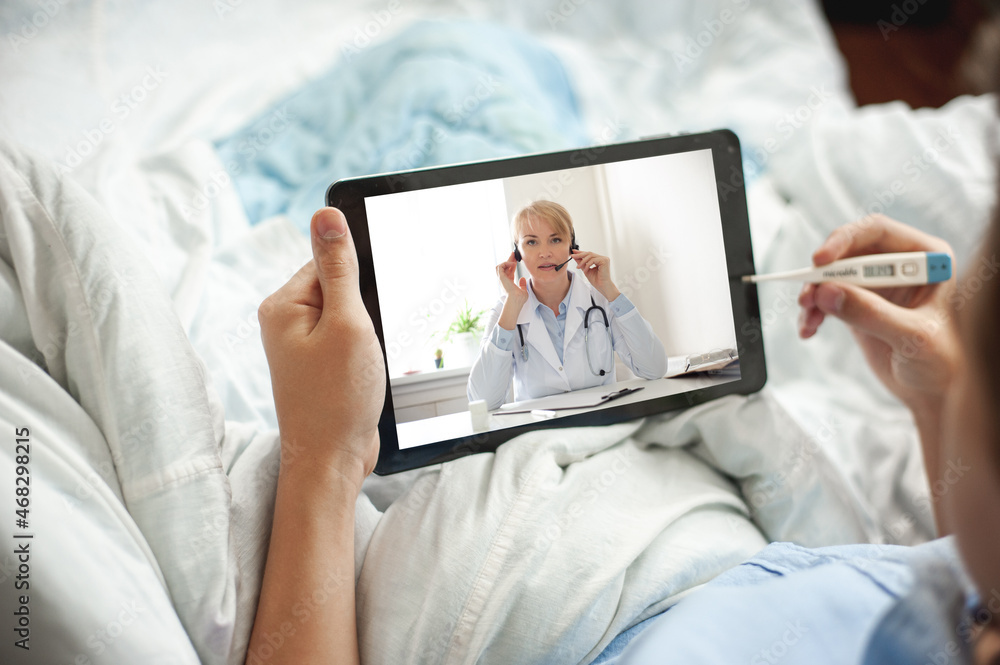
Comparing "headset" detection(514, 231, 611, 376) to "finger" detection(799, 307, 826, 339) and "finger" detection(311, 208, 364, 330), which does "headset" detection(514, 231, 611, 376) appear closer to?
"finger" detection(311, 208, 364, 330)

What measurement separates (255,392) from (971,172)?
884 millimetres

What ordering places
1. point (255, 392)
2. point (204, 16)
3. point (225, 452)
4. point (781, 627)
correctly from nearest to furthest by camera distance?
point (781, 627) < point (225, 452) < point (255, 392) < point (204, 16)

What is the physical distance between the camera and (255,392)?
2.17 feet

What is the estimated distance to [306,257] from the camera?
0.75 metres

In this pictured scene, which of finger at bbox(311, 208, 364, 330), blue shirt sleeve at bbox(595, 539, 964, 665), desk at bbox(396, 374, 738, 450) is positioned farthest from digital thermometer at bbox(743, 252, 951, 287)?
finger at bbox(311, 208, 364, 330)

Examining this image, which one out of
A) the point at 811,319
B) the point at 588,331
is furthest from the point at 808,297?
the point at 588,331

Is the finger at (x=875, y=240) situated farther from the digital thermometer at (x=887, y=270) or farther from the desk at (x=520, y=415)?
the desk at (x=520, y=415)

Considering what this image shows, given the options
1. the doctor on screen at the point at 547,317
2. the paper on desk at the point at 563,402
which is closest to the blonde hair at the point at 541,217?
the doctor on screen at the point at 547,317

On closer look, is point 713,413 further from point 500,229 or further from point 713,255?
point 500,229

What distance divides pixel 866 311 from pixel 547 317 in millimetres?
323

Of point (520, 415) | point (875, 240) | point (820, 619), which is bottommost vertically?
point (820, 619)

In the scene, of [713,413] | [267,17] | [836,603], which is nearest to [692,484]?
[713,413]

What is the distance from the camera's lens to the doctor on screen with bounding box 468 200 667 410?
1.84 feet

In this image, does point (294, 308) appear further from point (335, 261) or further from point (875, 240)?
point (875, 240)
